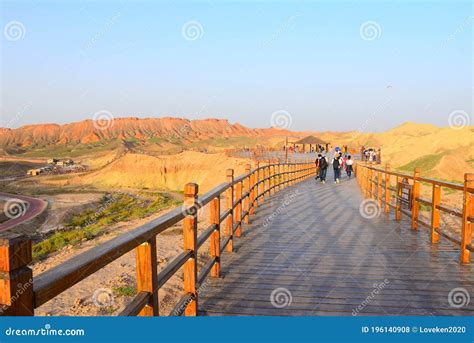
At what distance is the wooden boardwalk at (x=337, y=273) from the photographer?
421cm

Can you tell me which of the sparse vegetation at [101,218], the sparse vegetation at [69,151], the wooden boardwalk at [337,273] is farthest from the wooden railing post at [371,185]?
the sparse vegetation at [69,151]

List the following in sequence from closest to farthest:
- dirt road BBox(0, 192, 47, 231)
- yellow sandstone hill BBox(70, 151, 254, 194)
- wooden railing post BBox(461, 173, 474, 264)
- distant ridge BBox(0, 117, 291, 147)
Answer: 1. wooden railing post BBox(461, 173, 474, 264)
2. dirt road BBox(0, 192, 47, 231)
3. yellow sandstone hill BBox(70, 151, 254, 194)
4. distant ridge BBox(0, 117, 291, 147)

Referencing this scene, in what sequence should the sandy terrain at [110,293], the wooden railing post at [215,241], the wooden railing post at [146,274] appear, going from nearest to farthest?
1. the wooden railing post at [146,274]
2. the wooden railing post at [215,241]
3. the sandy terrain at [110,293]

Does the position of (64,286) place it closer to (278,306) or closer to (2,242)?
(2,242)

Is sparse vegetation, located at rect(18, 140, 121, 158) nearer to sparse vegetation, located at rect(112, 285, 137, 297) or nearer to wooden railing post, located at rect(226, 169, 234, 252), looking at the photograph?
sparse vegetation, located at rect(112, 285, 137, 297)

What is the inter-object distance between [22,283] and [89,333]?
0.41 metres

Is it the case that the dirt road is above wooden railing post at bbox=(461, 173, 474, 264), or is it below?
below

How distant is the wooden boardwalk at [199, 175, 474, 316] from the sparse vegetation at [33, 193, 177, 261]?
10.7 meters

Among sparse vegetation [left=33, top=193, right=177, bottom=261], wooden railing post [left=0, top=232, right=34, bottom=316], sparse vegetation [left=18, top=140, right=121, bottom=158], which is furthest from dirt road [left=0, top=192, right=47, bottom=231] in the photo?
sparse vegetation [left=18, top=140, right=121, bottom=158]

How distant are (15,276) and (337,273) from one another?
447 cm

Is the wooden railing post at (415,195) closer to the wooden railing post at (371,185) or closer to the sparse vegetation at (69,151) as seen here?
the wooden railing post at (371,185)

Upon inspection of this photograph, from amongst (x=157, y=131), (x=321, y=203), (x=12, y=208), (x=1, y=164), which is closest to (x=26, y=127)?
(x=157, y=131)

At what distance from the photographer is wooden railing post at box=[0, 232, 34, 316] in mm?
1448

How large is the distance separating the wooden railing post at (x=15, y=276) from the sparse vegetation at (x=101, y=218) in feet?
47.3
